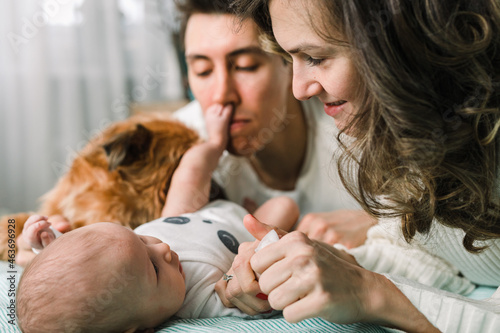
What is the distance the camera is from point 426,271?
973mm

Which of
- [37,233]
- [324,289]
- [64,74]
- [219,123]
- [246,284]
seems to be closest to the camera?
[324,289]

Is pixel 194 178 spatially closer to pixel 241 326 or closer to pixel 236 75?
pixel 236 75

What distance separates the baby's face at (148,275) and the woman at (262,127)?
1.44ft

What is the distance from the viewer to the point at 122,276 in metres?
0.70

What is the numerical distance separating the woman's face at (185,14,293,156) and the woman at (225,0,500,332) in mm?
Answer: 473

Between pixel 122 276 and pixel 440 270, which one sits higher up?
pixel 122 276

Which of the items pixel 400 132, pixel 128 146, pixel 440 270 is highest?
pixel 400 132

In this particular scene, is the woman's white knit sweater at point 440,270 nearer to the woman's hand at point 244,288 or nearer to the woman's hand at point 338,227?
the woman's hand at point 338,227

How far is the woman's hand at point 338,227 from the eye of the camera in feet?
3.67

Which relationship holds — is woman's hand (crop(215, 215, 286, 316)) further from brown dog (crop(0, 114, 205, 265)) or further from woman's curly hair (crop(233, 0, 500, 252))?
brown dog (crop(0, 114, 205, 265))

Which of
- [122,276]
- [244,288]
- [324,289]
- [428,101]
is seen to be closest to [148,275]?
[122,276]

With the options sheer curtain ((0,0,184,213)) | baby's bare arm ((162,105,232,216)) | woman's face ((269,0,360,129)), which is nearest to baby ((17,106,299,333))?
baby's bare arm ((162,105,232,216))

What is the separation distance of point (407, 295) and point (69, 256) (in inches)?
19.9

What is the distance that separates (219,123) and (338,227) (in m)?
0.43
